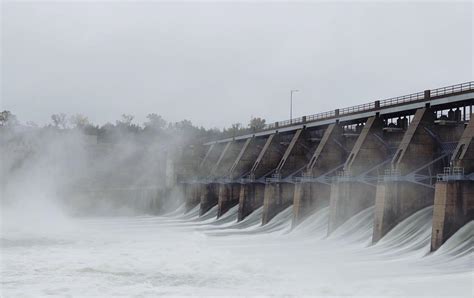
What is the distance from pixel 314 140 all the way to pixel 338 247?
14.4m

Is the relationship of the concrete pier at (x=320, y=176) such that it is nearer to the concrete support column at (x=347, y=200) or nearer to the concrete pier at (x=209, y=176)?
the concrete support column at (x=347, y=200)

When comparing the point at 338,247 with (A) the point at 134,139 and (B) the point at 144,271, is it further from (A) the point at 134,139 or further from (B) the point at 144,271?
(A) the point at 134,139

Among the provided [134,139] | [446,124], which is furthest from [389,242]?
[134,139]

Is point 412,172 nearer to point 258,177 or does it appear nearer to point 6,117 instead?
point 258,177

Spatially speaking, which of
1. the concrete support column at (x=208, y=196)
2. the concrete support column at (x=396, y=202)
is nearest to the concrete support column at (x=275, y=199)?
the concrete support column at (x=396, y=202)

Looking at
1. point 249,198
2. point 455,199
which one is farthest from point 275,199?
point 455,199

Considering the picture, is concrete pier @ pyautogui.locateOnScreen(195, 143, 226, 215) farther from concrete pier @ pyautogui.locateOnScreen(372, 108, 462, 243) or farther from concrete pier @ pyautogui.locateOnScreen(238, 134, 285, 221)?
concrete pier @ pyautogui.locateOnScreen(372, 108, 462, 243)

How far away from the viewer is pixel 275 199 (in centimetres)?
3753

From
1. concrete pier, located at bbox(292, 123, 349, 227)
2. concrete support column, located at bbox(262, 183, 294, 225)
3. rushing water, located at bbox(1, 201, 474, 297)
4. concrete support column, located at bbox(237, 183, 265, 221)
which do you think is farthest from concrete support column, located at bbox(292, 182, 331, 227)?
concrete support column, located at bbox(237, 183, 265, 221)

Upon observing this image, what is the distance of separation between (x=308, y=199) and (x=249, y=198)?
7.97 meters

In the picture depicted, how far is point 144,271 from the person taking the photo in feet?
69.8

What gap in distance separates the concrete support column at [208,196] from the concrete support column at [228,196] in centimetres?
363

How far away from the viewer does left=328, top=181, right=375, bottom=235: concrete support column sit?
2984 centimetres

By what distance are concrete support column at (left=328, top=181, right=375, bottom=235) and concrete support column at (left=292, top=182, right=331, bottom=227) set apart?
355 cm
